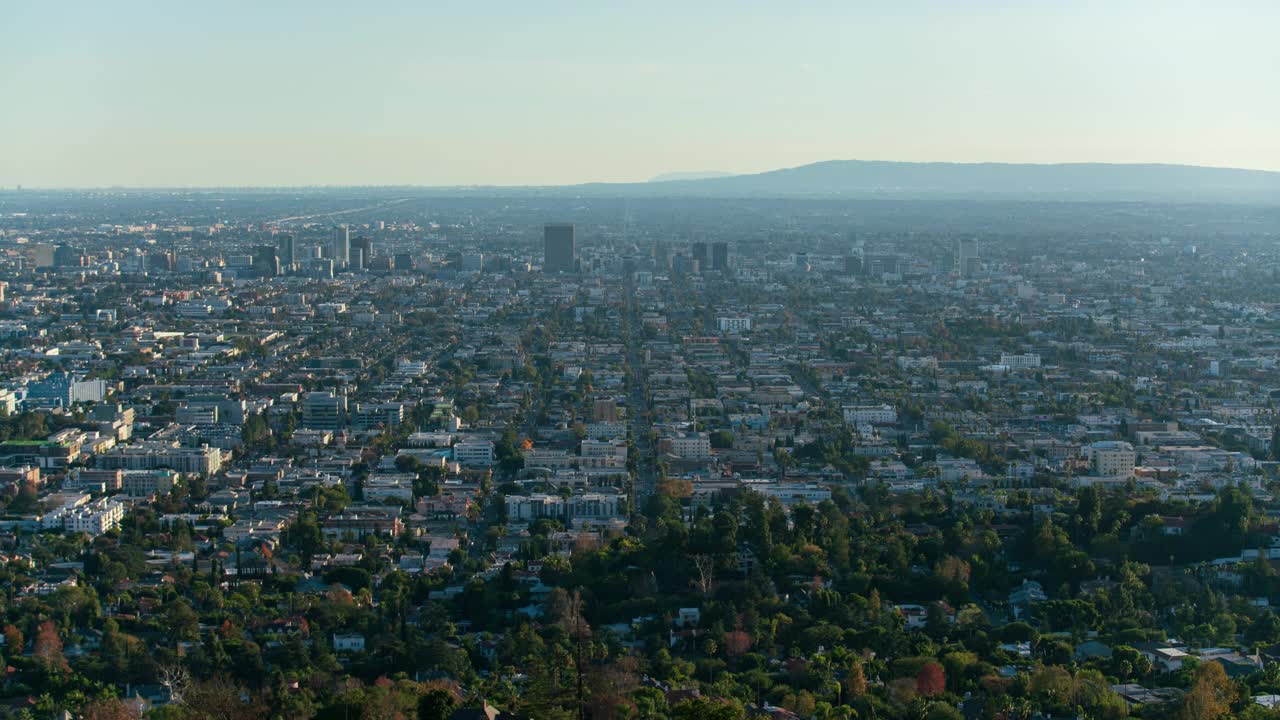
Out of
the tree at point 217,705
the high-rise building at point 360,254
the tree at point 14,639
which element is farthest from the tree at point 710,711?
the high-rise building at point 360,254

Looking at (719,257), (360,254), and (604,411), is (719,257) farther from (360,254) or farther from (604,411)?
(604,411)

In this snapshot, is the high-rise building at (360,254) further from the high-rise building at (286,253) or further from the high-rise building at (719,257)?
the high-rise building at (719,257)

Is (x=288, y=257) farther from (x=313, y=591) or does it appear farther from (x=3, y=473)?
(x=313, y=591)

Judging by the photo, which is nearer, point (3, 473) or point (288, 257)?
point (3, 473)

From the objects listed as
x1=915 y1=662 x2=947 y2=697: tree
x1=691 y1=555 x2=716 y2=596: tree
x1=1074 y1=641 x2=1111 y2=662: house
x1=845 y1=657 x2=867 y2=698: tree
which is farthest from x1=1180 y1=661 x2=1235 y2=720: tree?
x1=691 y1=555 x2=716 y2=596: tree

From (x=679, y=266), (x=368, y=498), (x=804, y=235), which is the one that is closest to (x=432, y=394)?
(x=368, y=498)

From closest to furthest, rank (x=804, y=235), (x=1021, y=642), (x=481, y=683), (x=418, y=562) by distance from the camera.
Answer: (x=481, y=683), (x=1021, y=642), (x=418, y=562), (x=804, y=235)
